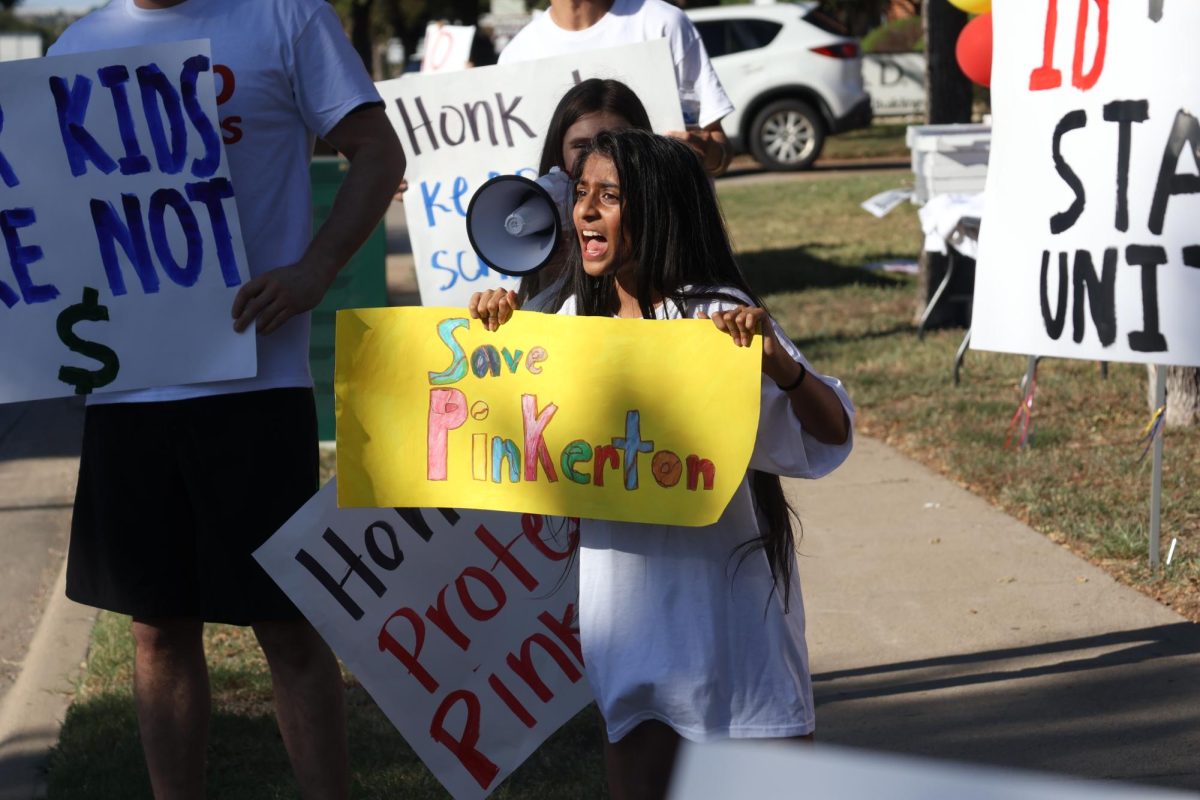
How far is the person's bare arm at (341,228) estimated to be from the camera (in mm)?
2971

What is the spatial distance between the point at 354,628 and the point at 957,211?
5.64m

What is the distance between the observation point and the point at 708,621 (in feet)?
8.14

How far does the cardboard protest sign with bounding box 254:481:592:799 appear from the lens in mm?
3154

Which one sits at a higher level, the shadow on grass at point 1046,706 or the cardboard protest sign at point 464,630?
the cardboard protest sign at point 464,630

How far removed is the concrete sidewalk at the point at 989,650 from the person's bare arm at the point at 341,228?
1.75 m

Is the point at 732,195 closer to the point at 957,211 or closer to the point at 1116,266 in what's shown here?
the point at 957,211

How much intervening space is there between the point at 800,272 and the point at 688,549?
964cm

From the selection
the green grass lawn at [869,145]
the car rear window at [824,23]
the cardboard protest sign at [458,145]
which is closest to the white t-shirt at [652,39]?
the cardboard protest sign at [458,145]

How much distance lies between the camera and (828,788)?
3.07 feet

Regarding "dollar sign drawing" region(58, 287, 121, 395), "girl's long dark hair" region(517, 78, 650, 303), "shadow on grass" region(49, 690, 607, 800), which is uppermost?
"girl's long dark hair" region(517, 78, 650, 303)

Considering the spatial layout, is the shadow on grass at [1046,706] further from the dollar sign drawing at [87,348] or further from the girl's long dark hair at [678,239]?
the dollar sign drawing at [87,348]

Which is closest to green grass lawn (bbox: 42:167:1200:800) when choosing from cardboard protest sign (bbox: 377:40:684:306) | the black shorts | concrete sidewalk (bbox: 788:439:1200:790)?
concrete sidewalk (bbox: 788:439:1200:790)

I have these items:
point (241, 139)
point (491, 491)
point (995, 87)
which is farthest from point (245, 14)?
point (995, 87)

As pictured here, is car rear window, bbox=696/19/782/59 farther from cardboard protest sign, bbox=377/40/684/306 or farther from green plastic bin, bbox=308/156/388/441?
cardboard protest sign, bbox=377/40/684/306
